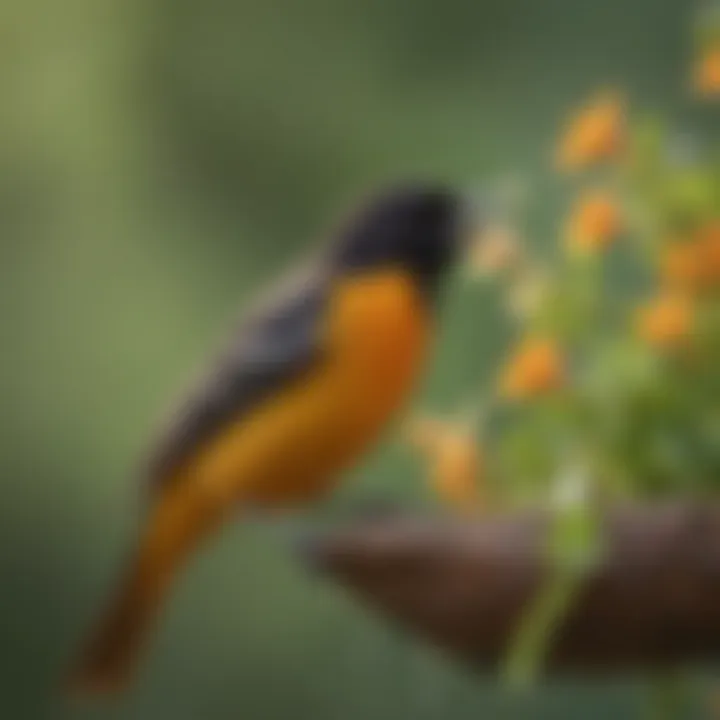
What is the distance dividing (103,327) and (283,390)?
6.4 inches

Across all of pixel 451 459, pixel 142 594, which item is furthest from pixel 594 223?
pixel 142 594

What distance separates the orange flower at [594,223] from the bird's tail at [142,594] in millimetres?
330

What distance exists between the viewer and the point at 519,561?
121 centimetres

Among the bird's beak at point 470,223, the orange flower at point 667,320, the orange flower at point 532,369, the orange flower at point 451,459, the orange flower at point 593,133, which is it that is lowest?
the orange flower at point 451,459

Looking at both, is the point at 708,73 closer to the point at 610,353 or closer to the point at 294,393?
the point at 610,353

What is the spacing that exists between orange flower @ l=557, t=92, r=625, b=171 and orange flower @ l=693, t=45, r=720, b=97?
58mm

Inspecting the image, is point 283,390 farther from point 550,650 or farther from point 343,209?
point 550,650

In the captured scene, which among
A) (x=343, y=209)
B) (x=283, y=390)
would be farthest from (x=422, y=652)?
(x=343, y=209)

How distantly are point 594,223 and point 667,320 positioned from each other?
0.09 metres

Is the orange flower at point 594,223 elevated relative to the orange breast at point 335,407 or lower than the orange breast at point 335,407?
elevated

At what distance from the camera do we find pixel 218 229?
1.33 metres

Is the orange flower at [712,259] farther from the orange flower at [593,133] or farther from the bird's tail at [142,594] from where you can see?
the bird's tail at [142,594]

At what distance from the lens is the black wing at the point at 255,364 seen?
129 centimetres

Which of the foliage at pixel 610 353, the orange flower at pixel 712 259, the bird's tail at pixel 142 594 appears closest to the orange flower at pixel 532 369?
the foliage at pixel 610 353
